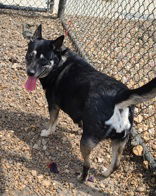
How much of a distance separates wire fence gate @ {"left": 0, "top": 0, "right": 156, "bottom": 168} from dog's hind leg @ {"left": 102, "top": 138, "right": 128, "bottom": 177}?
0.49m

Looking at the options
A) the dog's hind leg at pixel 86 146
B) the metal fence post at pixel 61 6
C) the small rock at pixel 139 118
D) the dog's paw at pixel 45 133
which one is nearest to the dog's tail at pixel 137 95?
the dog's hind leg at pixel 86 146

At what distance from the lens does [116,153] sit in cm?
306

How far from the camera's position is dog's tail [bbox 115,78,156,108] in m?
2.27

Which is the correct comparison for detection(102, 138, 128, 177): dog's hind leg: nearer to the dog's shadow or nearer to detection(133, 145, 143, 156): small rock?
the dog's shadow

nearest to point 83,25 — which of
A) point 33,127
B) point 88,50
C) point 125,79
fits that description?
point 88,50

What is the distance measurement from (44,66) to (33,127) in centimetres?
90

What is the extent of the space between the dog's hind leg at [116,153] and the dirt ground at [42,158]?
16cm

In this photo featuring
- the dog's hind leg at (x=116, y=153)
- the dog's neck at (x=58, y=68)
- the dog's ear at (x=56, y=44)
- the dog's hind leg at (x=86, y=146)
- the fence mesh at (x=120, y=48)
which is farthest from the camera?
the fence mesh at (x=120, y=48)

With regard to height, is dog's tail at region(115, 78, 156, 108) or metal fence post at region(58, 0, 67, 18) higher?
dog's tail at region(115, 78, 156, 108)

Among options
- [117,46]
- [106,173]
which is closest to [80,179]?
[106,173]

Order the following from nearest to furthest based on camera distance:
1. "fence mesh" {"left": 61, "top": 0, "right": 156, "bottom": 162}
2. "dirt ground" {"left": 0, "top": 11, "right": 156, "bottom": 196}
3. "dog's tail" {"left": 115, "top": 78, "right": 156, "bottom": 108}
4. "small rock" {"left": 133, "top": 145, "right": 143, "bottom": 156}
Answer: "dog's tail" {"left": 115, "top": 78, "right": 156, "bottom": 108} → "dirt ground" {"left": 0, "top": 11, "right": 156, "bottom": 196} → "small rock" {"left": 133, "top": 145, "right": 143, "bottom": 156} → "fence mesh" {"left": 61, "top": 0, "right": 156, "bottom": 162}

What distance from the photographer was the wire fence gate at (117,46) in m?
4.05

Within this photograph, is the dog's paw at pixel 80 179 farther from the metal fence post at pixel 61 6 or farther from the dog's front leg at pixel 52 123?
the metal fence post at pixel 61 6

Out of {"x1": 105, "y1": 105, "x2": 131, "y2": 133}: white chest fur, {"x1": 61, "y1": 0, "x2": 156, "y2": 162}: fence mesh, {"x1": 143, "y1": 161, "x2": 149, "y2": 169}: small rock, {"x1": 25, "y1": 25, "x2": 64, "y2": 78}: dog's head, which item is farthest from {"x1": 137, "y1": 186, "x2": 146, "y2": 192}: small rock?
{"x1": 25, "y1": 25, "x2": 64, "y2": 78}: dog's head
